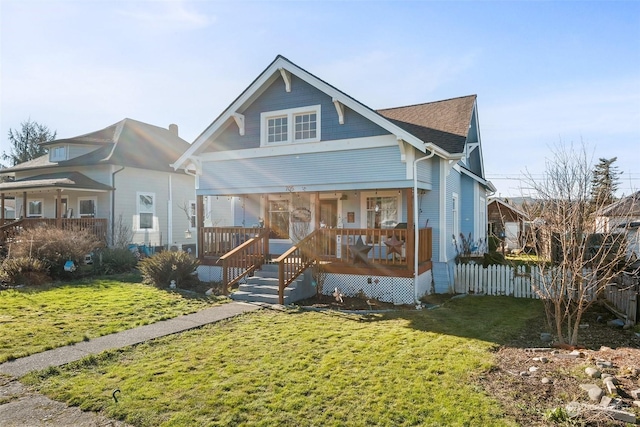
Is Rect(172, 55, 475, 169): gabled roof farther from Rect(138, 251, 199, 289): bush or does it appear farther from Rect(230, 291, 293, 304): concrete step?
Rect(230, 291, 293, 304): concrete step

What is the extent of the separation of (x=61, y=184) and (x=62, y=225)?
6.43 ft

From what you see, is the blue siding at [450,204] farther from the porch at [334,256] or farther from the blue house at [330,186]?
the porch at [334,256]

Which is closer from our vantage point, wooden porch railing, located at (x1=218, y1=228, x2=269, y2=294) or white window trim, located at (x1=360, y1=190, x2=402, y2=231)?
wooden porch railing, located at (x1=218, y1=228, x2=269, y2=294)

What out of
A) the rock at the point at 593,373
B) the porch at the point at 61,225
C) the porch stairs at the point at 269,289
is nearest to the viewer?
the rock at the point at 593,373

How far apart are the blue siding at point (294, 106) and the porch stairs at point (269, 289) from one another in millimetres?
4643

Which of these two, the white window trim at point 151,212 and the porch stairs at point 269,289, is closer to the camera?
the porch stairs at point 269,289

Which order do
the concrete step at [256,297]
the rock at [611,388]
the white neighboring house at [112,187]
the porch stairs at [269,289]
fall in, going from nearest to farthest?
the rock at [611,388], the concrete step at [256,297], the porch stairs at [269,289], the white neighboring house at [112,187]

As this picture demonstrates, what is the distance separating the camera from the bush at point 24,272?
12602mm

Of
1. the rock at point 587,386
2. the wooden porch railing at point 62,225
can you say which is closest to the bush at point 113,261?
the wooden porch railing at point 62,225

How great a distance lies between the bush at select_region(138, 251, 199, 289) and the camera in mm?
12680

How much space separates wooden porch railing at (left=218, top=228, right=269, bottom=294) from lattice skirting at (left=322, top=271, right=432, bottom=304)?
2.44 m

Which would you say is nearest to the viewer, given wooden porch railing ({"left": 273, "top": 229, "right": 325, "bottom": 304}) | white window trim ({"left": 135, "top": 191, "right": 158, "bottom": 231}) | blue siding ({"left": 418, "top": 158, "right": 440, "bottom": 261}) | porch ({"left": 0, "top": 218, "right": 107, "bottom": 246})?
wooden porch railing ({"left": 273, "top": 229, "right": 325, "bottom": 304})

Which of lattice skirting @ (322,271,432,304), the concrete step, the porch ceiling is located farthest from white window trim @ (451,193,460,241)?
the porch ceiling

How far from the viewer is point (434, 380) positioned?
5.18m
